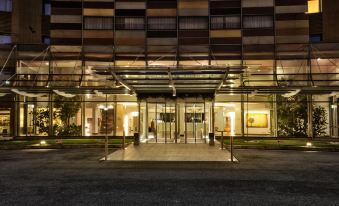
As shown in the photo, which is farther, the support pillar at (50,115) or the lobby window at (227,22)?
the lobby window at (227,22)

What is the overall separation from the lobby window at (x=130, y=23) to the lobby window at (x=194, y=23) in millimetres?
3756

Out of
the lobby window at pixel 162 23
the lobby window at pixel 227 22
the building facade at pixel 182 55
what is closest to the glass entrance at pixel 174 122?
the building facade at pixel 182 55

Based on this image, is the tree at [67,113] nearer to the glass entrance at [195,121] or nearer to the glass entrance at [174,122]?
the glass entrance at [174,122]

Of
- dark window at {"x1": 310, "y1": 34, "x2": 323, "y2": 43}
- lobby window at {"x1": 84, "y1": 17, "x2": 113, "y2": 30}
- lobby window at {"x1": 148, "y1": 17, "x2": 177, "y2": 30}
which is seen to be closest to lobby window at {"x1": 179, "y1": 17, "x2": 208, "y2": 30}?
lobby window at {"x1": 148, "y1": 17, "x2": 177, "y2": 30}

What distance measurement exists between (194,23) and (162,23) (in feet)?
9.87

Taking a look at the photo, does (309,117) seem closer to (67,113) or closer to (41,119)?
(67,113)

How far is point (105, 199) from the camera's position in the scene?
10094 mm

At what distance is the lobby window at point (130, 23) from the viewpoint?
3344 cm

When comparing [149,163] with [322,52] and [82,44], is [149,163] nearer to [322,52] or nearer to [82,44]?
[82,44]

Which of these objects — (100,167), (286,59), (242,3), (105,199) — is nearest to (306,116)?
(286,59)

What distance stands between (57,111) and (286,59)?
71.3ft

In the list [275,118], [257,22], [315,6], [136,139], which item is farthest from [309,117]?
[136,139]

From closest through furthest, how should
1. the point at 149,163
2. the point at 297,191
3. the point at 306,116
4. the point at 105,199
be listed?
the point at 105,199 → the point at 297,191 → the point at 149,163 → the point at 306,116

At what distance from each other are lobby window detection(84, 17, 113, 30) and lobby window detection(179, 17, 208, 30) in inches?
265
